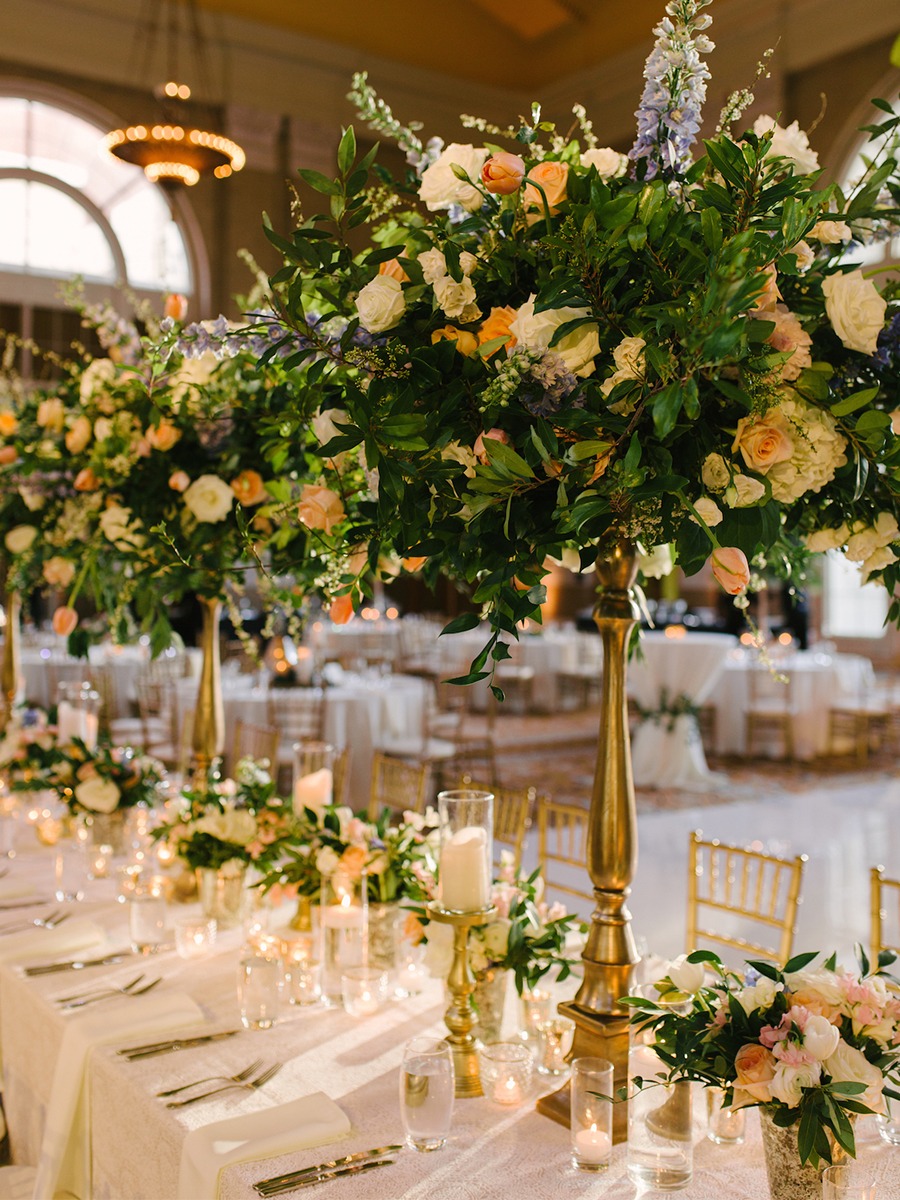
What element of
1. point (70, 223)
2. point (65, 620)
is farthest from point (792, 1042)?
point (70, 223)

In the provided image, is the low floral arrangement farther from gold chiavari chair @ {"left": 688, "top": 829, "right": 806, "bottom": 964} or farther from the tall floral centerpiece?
gold chiavari chair @ {"left": 688, "top": 829, "right": 806, "bottom": 964}

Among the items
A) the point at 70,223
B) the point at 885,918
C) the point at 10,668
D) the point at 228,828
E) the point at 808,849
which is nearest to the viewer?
the point at 228,828

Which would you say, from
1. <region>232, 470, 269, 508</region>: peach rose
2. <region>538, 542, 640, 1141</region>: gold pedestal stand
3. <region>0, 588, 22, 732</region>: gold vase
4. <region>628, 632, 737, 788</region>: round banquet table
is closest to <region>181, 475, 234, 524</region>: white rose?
<region>232, 470, 269, 508</region>: peach rose

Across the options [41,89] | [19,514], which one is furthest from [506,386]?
[41,89]

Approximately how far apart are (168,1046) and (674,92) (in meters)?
1.60

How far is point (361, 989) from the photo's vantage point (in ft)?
6.49

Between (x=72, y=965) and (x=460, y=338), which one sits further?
(x=72, y=965)

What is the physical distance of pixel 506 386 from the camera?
4.23 ft

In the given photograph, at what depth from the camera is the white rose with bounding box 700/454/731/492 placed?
51.2 inches

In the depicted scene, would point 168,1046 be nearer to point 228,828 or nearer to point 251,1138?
point 251,1138

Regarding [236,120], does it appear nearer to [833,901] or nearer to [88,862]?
[833,901]

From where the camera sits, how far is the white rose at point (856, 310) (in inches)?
52.6

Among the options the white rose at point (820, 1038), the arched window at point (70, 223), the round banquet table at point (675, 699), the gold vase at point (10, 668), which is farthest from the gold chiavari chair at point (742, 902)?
the arched window at point (70, 223)

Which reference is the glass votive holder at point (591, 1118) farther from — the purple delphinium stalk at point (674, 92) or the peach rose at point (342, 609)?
the purple delphinium stalk at point (674, 92)
